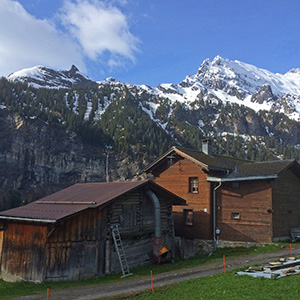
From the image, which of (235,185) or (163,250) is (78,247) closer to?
(163,250)

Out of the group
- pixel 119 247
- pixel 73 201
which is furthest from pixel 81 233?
pixel 119 247

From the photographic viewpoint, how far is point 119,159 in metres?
121

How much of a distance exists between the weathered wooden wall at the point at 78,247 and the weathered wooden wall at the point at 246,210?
12400 mm

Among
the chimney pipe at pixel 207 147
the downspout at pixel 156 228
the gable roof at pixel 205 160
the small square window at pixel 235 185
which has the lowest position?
the downspout at pixel 156 228

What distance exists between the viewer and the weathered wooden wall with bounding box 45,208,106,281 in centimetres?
1888

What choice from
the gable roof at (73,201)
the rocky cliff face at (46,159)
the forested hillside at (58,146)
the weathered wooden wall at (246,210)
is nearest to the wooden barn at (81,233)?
the gable roof at (73,201)

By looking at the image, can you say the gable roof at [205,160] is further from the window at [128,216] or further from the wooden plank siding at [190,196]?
the window at [128,216]

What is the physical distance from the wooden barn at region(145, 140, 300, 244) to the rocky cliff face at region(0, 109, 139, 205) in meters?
85.6

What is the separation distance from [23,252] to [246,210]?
694 inches

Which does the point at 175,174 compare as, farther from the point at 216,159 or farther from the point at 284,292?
the point at 284,292

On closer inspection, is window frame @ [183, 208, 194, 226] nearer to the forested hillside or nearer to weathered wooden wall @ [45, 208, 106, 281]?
weathered wooden wall @ [45, 208, 106, 281]

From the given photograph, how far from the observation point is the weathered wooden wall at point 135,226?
71.5ft

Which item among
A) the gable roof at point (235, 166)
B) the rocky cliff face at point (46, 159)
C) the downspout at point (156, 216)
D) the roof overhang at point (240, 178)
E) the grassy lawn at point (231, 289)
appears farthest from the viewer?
the rocky cliff face at point (46, 159)

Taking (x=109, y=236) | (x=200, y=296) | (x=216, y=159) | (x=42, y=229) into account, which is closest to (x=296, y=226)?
(x=216, y=159)
